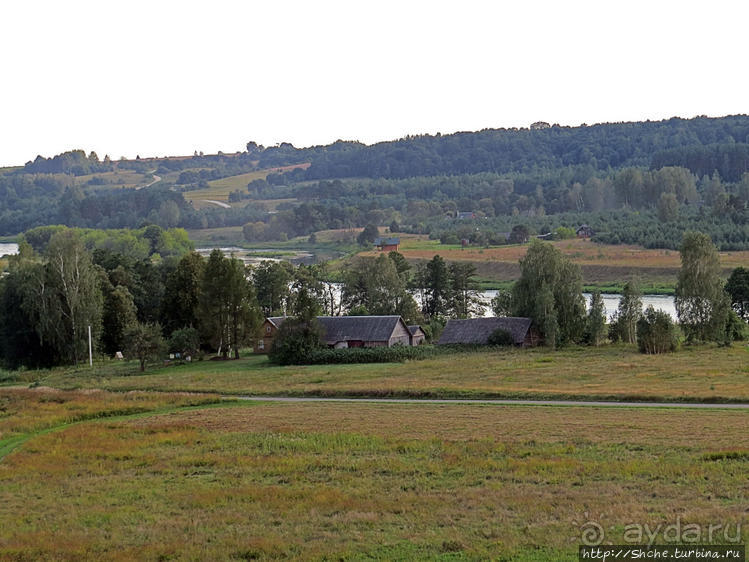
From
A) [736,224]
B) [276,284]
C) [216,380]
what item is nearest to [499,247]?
[736,224]

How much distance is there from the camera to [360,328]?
222ft

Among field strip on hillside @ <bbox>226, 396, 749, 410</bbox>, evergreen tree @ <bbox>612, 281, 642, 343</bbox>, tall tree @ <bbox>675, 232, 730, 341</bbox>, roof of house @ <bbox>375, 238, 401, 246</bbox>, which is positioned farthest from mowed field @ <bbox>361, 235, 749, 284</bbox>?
field strip on hillside @ <bbox>226, 396, 749, 410</bbox>

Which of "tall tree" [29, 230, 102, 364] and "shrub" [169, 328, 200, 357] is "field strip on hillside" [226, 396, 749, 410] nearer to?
"shrub" [169, 328, 200, 357]

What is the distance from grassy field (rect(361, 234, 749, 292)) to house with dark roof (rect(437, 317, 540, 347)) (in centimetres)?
4042

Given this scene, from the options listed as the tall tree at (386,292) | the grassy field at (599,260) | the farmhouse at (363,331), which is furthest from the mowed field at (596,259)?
the farmhouse at (363,331)

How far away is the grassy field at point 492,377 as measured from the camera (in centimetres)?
4053

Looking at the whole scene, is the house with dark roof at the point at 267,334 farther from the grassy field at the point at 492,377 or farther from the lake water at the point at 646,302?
the lake water at the point at 646,302

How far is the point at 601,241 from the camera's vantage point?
460 feet

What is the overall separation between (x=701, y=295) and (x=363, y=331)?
25.8 m

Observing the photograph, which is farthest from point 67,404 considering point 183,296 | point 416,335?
point 416,335

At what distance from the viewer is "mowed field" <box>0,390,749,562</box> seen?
56.8ft

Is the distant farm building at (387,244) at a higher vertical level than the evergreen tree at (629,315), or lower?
higher

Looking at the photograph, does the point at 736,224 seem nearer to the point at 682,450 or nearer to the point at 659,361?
the point at 659,361

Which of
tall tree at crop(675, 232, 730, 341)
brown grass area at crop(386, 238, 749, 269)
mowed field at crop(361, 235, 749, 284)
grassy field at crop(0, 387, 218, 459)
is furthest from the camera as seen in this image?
brown grass area at crop(386, 238, 749, 269)
